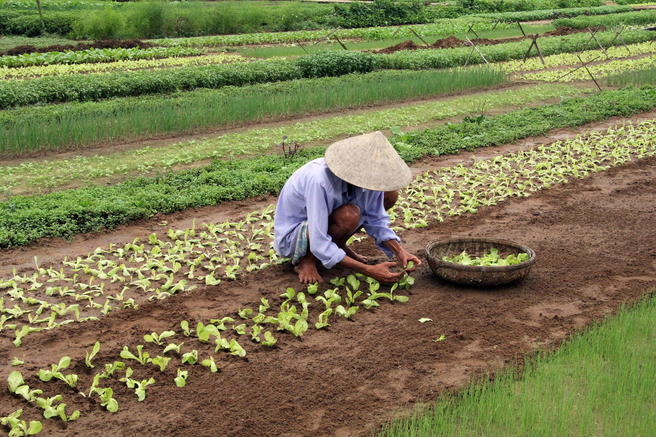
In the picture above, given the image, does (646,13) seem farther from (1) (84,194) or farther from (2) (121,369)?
(2) (121,369)

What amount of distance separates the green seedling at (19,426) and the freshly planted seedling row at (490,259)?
309cm

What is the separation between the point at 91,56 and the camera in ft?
66.3

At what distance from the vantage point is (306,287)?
5.71m

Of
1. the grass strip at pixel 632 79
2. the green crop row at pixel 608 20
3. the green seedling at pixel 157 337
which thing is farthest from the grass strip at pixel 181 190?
the green crop row at pixel 608 20

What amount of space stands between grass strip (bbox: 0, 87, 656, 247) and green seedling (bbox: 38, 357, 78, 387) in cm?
238

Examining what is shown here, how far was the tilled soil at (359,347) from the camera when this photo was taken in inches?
161

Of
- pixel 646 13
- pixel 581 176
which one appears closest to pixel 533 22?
pixel 646 13

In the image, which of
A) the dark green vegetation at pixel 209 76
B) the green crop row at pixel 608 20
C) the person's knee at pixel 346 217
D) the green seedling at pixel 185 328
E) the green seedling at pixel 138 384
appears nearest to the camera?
Answer: the green seedling at pixel 138 384

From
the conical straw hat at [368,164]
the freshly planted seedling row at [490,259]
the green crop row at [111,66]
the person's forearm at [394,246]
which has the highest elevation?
the conical straw hat at [368,164]

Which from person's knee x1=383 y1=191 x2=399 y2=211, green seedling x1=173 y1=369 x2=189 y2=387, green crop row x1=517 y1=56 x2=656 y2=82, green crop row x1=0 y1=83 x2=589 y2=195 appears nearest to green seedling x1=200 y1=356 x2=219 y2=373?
green seedling x1=173 y1=369 x2=189 y2=387

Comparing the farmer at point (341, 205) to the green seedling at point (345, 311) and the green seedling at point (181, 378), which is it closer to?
the green seedling at point (345, 311)

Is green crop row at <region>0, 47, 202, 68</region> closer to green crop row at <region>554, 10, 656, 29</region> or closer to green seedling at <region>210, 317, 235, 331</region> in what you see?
green seedling at <region>210, 317, 235, 331</region>

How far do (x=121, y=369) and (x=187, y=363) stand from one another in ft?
1.24

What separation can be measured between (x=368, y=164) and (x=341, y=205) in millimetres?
435
